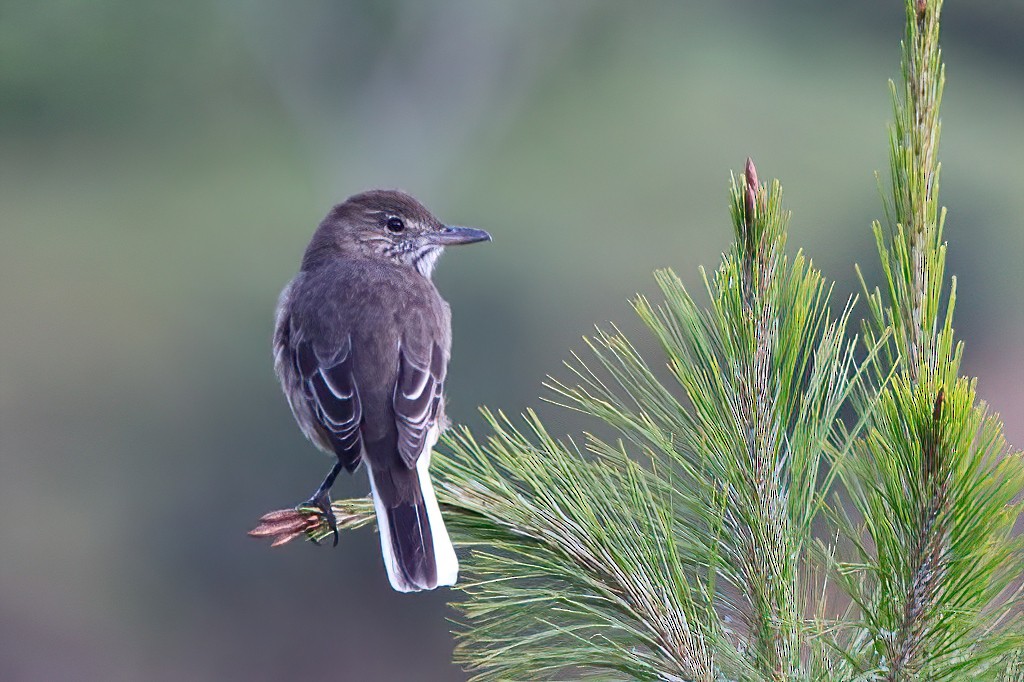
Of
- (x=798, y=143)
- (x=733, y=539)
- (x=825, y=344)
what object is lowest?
(x=733, y=539)

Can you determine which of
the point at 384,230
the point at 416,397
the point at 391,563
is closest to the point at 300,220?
the point at 384,230

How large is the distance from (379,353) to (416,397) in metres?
0.16

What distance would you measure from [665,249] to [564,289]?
0.76m

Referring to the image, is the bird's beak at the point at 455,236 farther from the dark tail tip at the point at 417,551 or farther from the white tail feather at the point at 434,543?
the dark tail tip at the point at 417,551

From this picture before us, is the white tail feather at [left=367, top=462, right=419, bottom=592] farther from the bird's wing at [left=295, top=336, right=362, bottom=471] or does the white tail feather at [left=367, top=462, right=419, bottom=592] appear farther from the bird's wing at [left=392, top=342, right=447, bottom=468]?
the bird's wing at [left=295, top=336, right=362, bottom=471]

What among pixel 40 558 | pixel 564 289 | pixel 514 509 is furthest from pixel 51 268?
pixel 514 509

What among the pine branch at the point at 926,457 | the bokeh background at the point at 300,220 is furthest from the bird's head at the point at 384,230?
the bokeh background at the point at 300,220

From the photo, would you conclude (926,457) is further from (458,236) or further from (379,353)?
(458,236)

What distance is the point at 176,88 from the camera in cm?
949

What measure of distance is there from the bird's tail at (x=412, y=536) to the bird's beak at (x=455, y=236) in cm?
103

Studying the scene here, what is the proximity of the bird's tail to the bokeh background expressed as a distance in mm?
3941

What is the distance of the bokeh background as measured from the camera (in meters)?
7.20

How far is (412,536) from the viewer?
1971 millimetres

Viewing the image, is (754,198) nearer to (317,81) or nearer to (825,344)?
(825,344)
